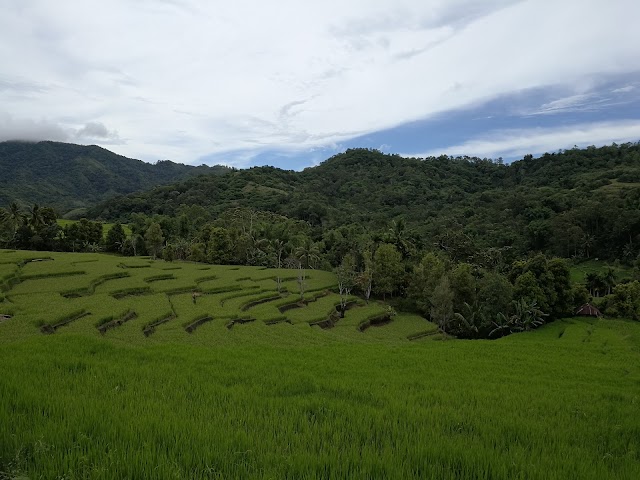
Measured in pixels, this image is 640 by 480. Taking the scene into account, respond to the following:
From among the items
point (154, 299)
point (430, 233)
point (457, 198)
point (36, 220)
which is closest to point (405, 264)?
point (154, 299)

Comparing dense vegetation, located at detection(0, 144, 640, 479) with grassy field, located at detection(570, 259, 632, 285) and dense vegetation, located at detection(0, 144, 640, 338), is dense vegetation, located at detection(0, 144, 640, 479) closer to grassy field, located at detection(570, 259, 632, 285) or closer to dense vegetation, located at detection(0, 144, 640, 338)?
dense vegetation, located at detection(0, 144, 640, 338)

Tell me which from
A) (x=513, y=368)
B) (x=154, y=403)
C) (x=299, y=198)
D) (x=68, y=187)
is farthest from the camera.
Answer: (x=68, y=187)

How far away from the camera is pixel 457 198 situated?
378ft

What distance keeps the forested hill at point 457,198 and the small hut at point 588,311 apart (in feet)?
49.4

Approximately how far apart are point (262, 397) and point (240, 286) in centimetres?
3070

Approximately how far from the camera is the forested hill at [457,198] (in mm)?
66500

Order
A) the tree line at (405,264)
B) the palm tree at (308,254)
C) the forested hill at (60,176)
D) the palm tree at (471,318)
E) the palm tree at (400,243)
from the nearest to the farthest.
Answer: the palm tree at (471,318) → the tree line at (405,264) → the palm tree at (400,243) → the palm tree at (308,254) → the forested hill at (60,176)

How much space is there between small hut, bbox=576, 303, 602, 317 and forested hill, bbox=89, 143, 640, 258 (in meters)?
15.0

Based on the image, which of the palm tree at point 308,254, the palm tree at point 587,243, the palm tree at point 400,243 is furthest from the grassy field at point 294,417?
the palm tree at point 587,243

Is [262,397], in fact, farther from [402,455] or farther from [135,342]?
[135,342]

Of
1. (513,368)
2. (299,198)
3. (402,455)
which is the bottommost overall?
(513,368)

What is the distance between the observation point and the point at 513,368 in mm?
14258

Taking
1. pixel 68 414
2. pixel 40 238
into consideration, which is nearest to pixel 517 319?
pixel 68 414

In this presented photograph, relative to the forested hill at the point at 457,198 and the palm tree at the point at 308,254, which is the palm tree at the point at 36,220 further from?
the forested hill at the point at 457,198
